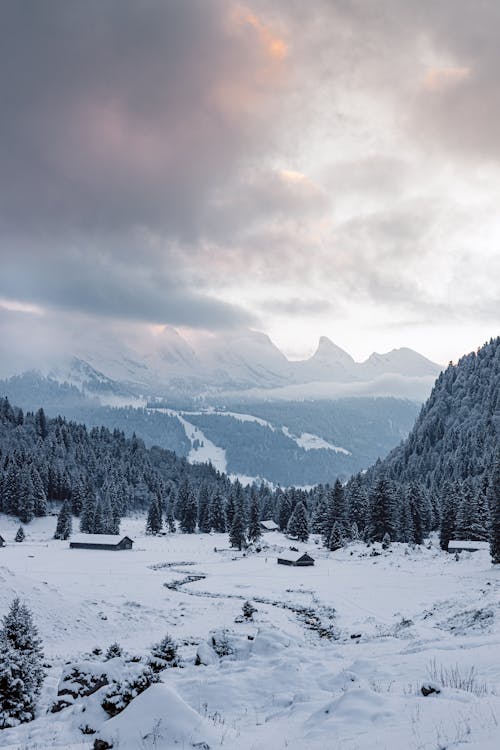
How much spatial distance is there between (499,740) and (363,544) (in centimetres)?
8205

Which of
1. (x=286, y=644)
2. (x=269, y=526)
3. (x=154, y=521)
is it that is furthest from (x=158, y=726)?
(x=269, y=526)

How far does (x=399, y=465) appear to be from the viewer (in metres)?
194

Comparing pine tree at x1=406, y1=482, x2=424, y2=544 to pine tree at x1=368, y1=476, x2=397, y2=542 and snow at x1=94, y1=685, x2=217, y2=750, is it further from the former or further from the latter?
snow at x1=94, y1=685, x2=217, y2=750

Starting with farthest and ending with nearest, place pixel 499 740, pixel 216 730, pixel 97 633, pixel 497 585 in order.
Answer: pixel 497 585 < pixel 97 633 < pixel 216 730 < pixel 499 740

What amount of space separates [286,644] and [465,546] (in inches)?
2402

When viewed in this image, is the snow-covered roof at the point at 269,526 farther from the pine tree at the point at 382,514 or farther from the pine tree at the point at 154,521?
the pine tree at the point at 382,514

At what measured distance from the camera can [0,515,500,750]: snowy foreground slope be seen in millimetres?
10516

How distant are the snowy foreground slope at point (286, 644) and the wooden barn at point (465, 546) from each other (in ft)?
10.7

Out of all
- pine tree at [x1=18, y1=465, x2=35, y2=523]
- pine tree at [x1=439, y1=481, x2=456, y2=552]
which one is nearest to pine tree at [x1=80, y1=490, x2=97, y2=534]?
pine tree at [x1=18, y1=465, x2=35, y2=523]

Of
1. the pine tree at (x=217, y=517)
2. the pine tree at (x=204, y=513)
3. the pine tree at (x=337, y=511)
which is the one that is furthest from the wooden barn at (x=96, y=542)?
the pine tree at (x=337, y=511)

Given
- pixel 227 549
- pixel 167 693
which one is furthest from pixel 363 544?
pixel 167 693

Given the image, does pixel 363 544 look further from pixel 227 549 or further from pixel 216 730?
pixel 216 730

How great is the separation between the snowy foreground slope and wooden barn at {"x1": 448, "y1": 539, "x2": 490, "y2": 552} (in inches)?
129

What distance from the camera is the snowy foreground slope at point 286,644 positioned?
10.5 meters
